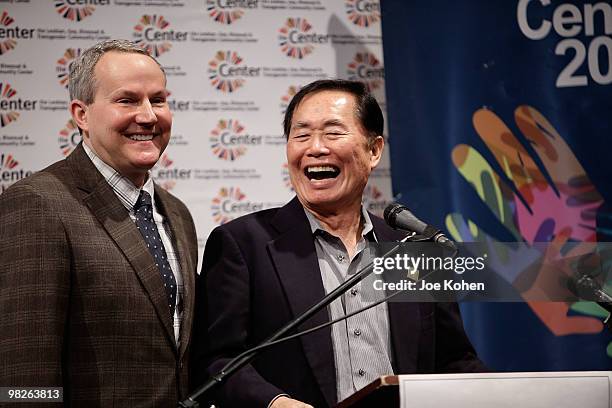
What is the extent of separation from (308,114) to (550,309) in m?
1.92

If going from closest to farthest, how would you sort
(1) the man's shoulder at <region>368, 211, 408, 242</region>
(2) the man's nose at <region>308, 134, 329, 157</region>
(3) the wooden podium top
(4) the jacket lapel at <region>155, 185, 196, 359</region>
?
(3) the wooden podium top → (4) the jacket lapel at <region>155, 185, 196, 359</region> → (2) the man's nose at <region>308, 134, 329, 157</region> → (1) the man's shoulder at <region>368, 211, 408, 242</region>

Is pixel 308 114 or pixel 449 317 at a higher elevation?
pixel 308 114

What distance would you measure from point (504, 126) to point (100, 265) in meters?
2.44

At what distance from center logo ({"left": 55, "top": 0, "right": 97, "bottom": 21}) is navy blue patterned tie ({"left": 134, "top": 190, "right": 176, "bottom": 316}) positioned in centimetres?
186

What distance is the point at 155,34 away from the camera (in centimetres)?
431

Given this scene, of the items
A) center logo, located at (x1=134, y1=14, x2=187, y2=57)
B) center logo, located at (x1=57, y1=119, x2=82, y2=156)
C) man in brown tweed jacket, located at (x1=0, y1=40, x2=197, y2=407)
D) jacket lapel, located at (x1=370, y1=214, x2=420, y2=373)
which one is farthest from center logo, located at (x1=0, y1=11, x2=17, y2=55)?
jacket lapel, located at (x1=370, y1=214, x2=420, y2=373)

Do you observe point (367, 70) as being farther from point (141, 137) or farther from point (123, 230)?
point (123, 230)

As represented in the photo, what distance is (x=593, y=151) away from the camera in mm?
4160

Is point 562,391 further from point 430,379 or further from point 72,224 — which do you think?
point 72,224

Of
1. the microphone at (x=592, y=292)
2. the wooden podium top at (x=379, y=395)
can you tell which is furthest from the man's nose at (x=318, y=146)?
the wooden podium top at (x=379, y=395)

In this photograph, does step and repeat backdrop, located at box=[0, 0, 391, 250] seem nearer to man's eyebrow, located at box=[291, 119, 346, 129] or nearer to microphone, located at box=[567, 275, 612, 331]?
man's eyebrow, located at box=[291, 119, 346, 129]

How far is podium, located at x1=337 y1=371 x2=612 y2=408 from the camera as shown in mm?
1925

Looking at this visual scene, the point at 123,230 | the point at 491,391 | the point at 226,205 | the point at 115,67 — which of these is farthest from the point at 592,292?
the point at 226,205

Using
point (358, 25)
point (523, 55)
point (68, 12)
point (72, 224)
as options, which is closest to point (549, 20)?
point (523, 55)
